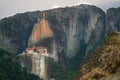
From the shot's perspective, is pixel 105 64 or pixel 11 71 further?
pixel 11 71

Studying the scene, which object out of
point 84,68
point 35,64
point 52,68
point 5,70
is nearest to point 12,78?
point 5,70

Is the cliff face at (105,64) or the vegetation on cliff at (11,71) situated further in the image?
the vegetation on cliff at (11,71)

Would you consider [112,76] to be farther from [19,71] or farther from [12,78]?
[19,71]

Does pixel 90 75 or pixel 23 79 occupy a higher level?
pixel 90 75

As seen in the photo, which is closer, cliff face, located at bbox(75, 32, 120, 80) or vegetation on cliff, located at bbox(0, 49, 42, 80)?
cliff face, located at bbox(75, 32, 120, 80)

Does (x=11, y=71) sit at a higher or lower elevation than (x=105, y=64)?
lower

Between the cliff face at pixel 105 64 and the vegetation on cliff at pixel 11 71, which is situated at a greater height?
the cliff face at pixel 105 64

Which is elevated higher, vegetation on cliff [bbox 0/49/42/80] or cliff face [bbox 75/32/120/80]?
cliff face [bbox 75/32/120/80]

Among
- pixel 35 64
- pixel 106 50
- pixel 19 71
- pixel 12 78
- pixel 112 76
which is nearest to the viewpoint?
pixel 112 76
